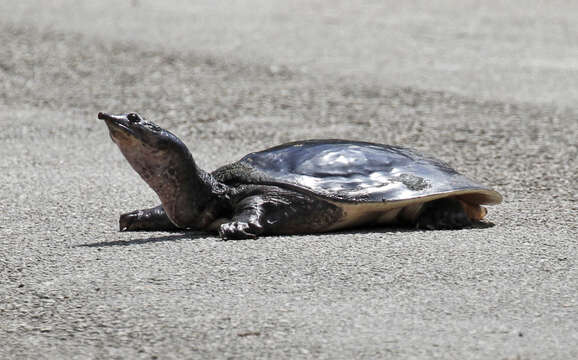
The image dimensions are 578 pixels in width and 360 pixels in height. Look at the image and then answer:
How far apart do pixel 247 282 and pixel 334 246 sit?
628 millimetres

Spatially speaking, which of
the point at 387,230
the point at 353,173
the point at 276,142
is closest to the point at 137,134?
the point at 353,173

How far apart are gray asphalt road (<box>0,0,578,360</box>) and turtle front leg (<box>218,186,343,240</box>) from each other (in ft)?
0.32

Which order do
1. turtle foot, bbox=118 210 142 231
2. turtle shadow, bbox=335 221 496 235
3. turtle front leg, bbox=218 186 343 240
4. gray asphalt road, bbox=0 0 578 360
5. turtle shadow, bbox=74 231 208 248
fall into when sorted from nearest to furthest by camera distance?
gray asphalt road, bbox=0 0 578 360
turtle shadow, bbox=74 231 208 248
turtle front leg, bbox=218 186 343 240
turtle shadow, bbox=335 221 496 235
turtle foot, bbox=118 210 142 231

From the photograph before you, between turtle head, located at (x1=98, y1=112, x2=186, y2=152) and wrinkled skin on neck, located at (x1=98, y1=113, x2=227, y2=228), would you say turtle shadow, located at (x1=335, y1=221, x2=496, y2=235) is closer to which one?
wrinkled skin on neck, located at (x1=98, y1=113, x2=227, y2=228)

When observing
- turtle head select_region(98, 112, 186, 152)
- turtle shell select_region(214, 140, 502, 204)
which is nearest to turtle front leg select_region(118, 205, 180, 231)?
turtle shell select_region(214, 140, 502, 204)

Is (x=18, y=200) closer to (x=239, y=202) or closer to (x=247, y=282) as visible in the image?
(x=239, y=202)

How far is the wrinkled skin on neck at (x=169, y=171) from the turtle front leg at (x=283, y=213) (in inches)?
7.2

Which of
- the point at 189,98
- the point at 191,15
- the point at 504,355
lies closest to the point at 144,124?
the point at 504,355

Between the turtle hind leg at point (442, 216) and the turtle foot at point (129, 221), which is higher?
the turtle hind leg at point (442, 216)

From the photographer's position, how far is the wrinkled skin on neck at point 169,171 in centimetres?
440

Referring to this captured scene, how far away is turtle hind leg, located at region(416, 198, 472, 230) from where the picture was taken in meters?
4.76

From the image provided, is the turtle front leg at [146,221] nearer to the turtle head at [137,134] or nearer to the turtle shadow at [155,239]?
the turtle shadow at [155,239]

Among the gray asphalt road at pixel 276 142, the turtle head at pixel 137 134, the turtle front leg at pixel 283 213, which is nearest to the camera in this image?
the gray asphalt road at pixel 276 142

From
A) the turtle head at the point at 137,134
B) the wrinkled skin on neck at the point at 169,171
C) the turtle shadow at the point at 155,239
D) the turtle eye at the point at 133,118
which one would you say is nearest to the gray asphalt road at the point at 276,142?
the turtle shadow at the point at 155,239
